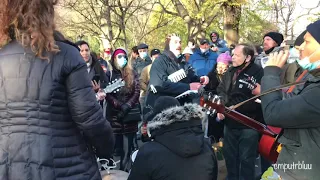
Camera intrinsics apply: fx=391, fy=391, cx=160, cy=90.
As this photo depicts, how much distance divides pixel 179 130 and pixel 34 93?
1.08 metres

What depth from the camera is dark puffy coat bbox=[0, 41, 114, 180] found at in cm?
218

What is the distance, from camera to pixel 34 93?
2.18 m

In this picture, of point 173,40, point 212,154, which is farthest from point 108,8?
point 212,154

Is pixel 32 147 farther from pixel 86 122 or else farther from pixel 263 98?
pixel 263 98

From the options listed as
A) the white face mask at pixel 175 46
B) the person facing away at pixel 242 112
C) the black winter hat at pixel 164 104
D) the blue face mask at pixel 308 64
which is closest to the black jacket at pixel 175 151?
the black winter hat at pixel 164 104

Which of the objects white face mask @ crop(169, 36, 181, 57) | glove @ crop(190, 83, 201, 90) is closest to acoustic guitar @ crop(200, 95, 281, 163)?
glove @ crop(190, 83, 201, 90)

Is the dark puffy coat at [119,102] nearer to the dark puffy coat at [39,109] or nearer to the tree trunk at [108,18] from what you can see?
the dark puffy coat at [39,109]

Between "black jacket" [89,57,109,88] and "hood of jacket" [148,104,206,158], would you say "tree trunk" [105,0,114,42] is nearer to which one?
"black jacket" [89,57,109,88]

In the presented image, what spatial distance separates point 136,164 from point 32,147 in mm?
883

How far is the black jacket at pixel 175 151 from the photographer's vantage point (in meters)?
2.76

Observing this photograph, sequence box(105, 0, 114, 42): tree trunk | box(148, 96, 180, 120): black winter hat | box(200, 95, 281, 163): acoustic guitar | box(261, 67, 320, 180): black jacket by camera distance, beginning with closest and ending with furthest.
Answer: box(261, 67, 320, 180): black jacket < box(148, 96, 180, 120): black winter hat < box(200, 95, 281, 163): acoustic guitar < box(105, 0, 114, 42): tree trunk

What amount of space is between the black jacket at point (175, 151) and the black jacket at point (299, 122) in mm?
531

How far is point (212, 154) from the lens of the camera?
2961 millimetres

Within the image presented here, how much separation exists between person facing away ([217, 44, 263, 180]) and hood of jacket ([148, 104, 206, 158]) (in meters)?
2.34
